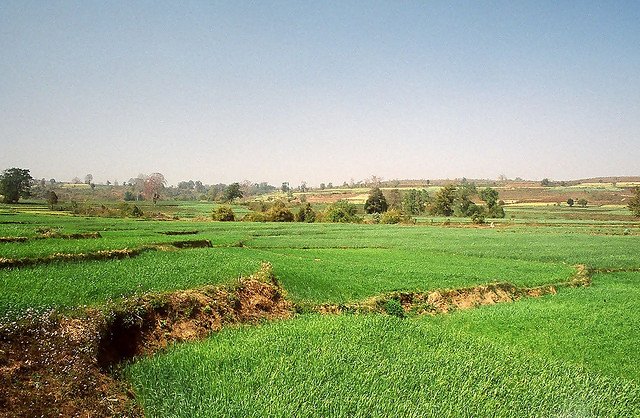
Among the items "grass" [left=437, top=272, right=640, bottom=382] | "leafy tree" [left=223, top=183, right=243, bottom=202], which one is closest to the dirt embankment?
"grass" [left=437, top=272, right=640, bottom=382]

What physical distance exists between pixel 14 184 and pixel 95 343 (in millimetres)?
84850

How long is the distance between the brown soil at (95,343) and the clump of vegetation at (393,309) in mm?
5309

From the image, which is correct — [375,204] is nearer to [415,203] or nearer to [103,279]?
[415,203]

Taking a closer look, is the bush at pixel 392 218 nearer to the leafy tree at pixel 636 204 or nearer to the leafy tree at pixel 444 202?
the leafy tree at pixel 444 202

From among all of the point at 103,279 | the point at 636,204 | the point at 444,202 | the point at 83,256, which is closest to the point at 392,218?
the point at 444,202

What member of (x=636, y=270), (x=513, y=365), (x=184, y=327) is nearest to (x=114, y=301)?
(x=184, y=327)

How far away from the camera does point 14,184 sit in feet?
245

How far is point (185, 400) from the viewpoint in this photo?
777 centimetres

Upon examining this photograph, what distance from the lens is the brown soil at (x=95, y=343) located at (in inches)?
299

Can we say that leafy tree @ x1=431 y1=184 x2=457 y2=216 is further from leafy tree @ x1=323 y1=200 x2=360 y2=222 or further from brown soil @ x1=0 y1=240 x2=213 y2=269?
brown soil @ x1=0 y1=240 x2=213 y2=269

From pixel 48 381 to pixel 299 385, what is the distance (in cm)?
531

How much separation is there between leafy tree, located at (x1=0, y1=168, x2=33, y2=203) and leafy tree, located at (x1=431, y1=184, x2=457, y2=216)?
100 metres

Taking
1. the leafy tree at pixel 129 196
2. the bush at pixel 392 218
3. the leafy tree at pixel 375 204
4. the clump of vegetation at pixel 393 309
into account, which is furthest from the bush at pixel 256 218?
the leafy tree at pixel 129 196

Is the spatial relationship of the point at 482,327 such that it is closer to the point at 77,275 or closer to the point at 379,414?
the point at 379,414
